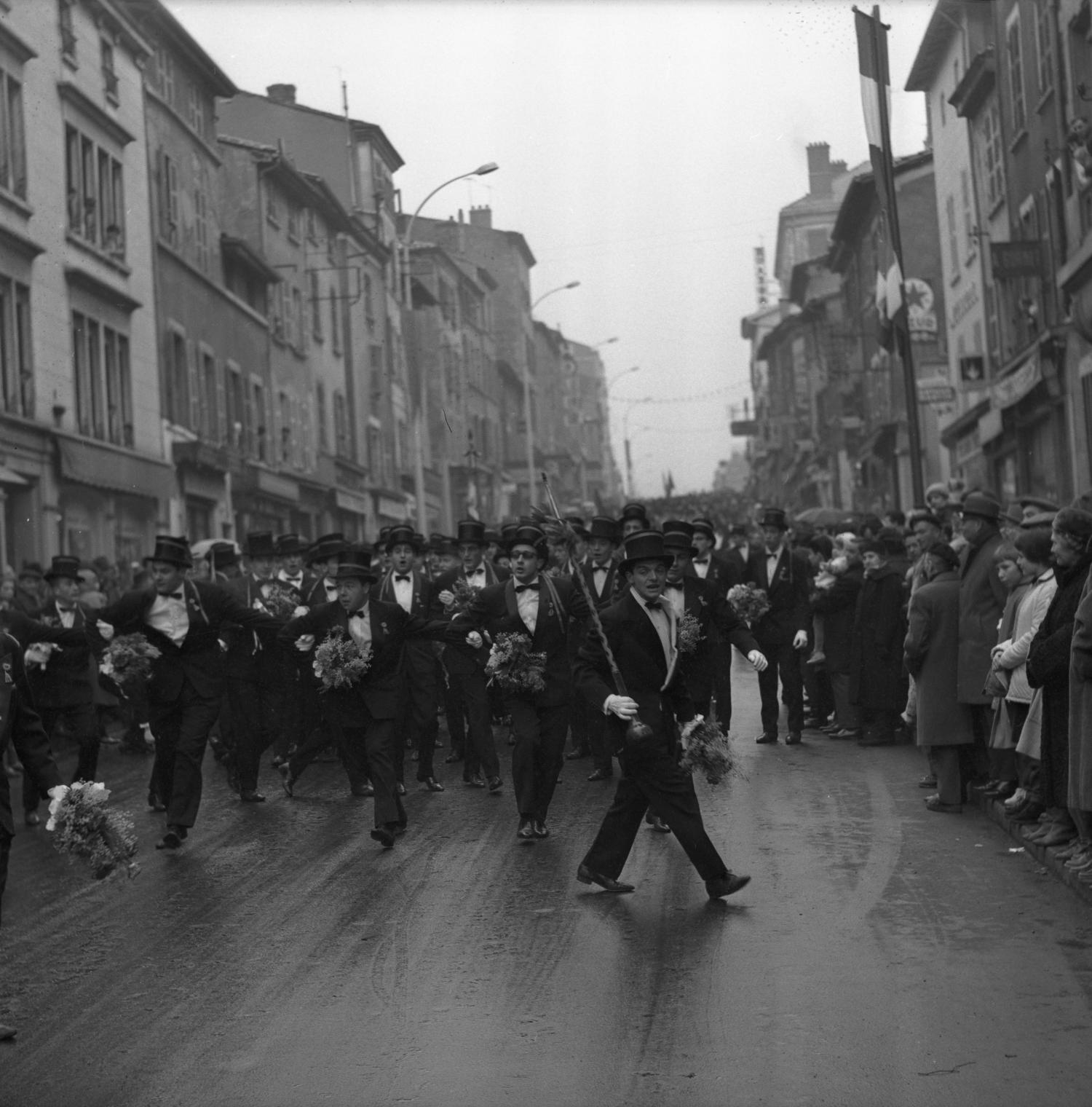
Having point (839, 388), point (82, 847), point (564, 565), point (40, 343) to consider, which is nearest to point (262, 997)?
point (82, 847)

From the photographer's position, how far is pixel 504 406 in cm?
8344

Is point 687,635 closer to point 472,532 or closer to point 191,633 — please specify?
point 191,633

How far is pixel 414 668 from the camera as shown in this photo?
15.0 metres

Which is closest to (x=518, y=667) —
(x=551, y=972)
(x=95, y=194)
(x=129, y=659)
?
(x=129, y=659)

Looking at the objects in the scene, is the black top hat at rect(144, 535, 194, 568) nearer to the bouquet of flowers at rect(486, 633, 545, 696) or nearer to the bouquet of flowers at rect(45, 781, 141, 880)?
the bouquet of flowers at rect(486, 633, 545, 696)

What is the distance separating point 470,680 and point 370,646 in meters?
2.45

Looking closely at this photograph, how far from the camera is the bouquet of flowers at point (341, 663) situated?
38.0 feet

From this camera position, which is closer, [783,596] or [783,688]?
[783,688]

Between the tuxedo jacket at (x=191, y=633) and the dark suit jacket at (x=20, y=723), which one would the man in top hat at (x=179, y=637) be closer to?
the tuxedo jacket at (x=191, y=633)

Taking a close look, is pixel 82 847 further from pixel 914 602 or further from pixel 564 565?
pixel 564 565

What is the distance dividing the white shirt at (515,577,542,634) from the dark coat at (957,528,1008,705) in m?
2.73

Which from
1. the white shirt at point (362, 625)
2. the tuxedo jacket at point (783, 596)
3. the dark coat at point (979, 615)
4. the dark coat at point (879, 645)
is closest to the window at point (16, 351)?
the tuxedo jacket at point (783, 596)

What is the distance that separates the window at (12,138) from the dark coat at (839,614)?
15.7 meters

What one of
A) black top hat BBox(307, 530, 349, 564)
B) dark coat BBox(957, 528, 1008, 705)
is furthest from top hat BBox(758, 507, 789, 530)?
dark coat BBox(957, 528, 1008, 705)
